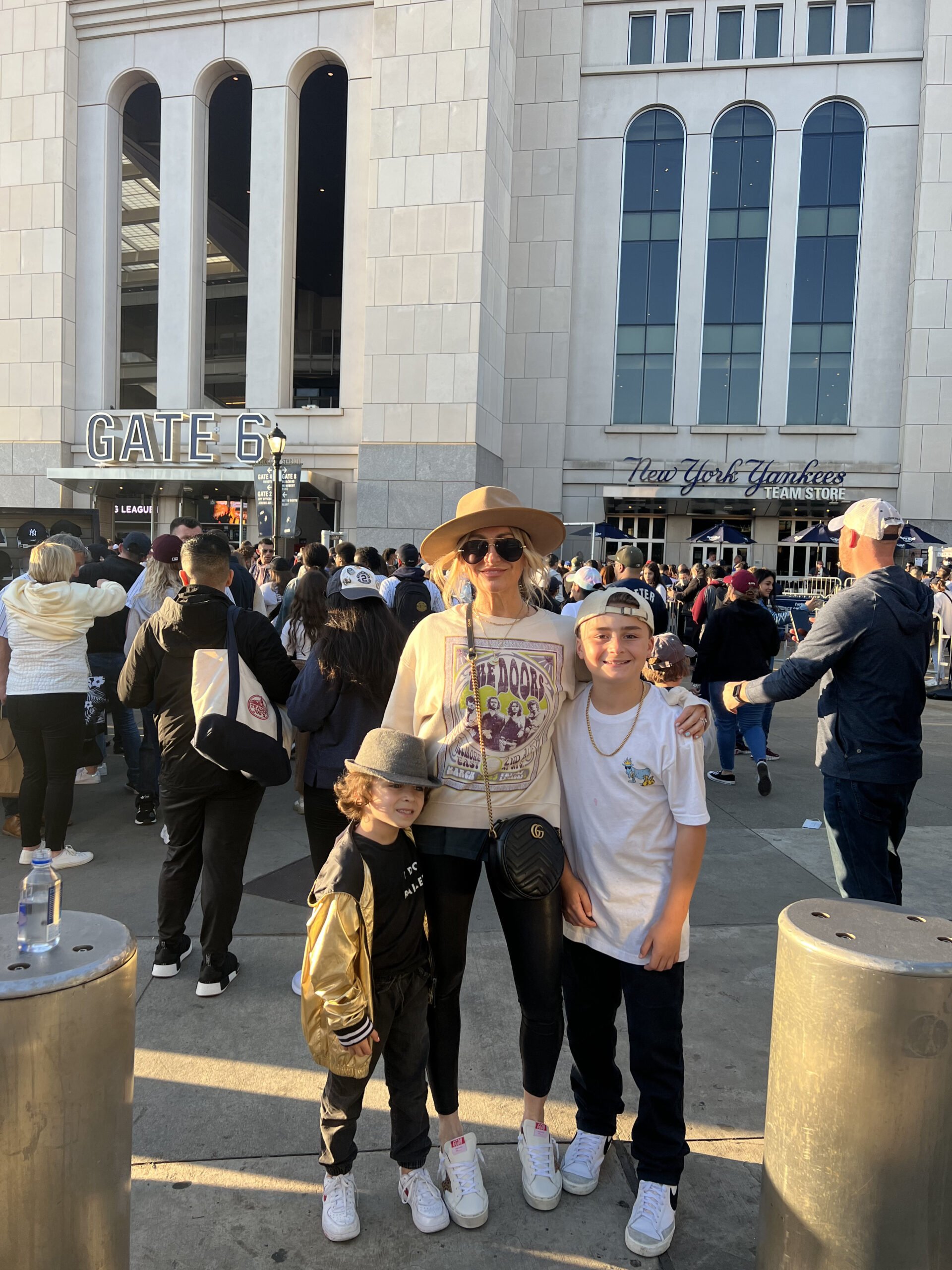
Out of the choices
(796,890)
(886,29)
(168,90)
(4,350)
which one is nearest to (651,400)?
(886,29)

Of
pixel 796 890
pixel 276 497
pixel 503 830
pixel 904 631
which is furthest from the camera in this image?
pixel 276 497

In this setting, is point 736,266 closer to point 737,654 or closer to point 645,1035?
point 737,654

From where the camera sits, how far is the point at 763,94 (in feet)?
82.0

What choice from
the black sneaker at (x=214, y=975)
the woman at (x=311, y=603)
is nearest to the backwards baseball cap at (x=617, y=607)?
the black sneaker at (x=214, y=975)

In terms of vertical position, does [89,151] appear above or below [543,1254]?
above

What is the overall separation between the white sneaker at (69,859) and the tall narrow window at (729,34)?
92.4 ft

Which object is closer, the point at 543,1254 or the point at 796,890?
the point at 543,1254

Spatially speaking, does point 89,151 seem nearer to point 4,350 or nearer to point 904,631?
point 4,350

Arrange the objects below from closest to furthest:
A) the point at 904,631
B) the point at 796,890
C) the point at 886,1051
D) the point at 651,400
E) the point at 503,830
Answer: the point at 886,1051 → the point at 503,830 → the point at 904,631 → the point at 796,890 → the point at 651,400

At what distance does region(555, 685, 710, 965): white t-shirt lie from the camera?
2.52 meters

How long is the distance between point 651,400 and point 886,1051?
2618cm

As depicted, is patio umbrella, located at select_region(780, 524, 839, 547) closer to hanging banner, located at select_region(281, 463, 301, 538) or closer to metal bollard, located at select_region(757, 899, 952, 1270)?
hanging banner, located at select_region(281, 463, 301, 538)

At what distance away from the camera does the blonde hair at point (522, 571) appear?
9.09 ft

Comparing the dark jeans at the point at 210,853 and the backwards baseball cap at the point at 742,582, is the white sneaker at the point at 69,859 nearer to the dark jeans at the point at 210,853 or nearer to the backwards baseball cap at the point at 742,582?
the dark jeans at the point at 210,853
